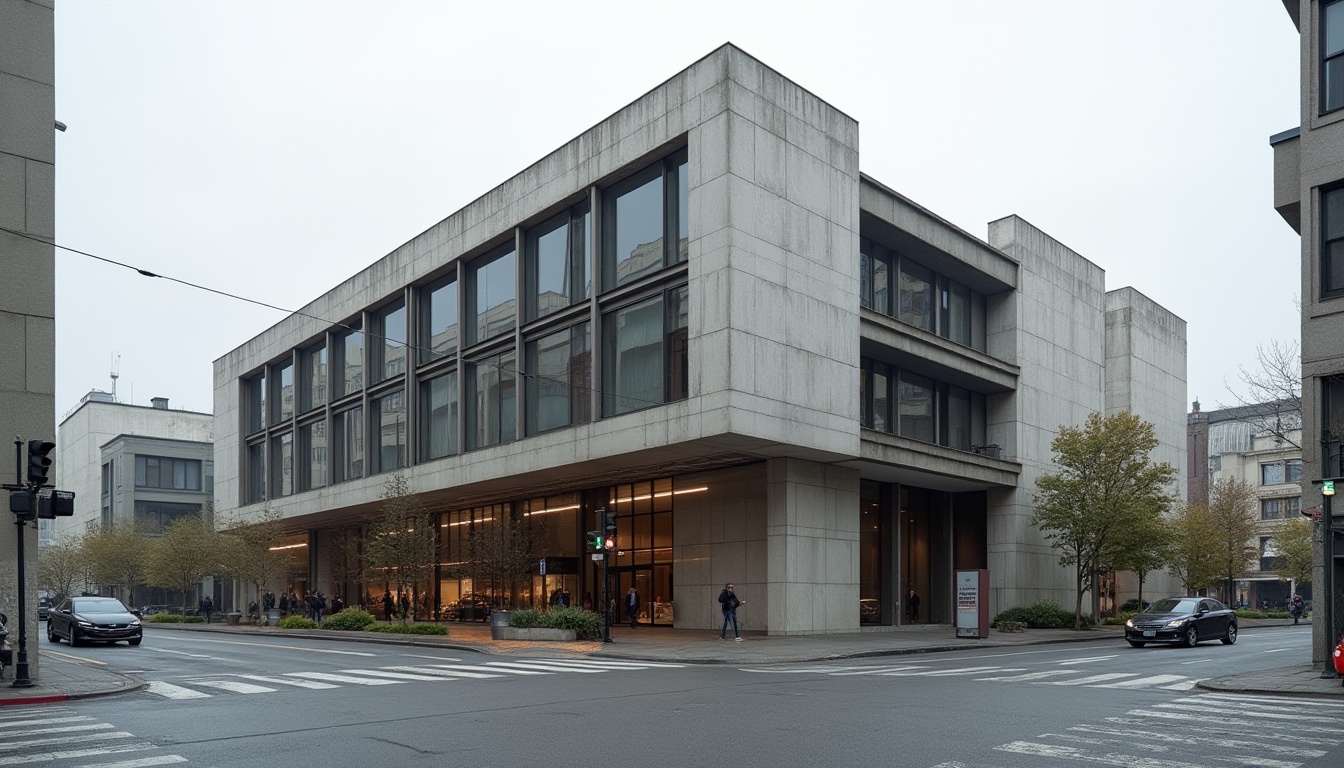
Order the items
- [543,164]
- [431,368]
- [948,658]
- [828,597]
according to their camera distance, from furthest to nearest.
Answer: [431,368]
[543,164]
[828,597]
[948,658]

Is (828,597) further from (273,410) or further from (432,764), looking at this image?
(273,410)

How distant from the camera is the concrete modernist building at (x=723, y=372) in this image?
111ft

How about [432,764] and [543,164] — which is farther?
[543,164]

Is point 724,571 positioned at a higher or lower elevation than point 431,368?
lower

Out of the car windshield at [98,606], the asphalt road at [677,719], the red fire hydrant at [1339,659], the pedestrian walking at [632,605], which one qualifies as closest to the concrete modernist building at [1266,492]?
the pedestrian walking at [632,605]

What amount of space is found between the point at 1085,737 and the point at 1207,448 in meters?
101

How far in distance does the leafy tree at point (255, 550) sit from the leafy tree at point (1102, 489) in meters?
35.3

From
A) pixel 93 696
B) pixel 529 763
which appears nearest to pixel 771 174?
pixel 93 696

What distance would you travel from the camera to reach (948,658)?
2850 centimetres

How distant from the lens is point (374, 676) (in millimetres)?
21188

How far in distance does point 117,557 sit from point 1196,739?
233 feet

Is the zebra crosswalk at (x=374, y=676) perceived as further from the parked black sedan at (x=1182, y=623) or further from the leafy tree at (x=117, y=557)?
the leafy tree at (x=117, y=557)

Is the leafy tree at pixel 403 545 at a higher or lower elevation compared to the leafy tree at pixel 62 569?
higher

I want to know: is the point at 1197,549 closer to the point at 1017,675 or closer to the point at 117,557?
the point at 1017,675
